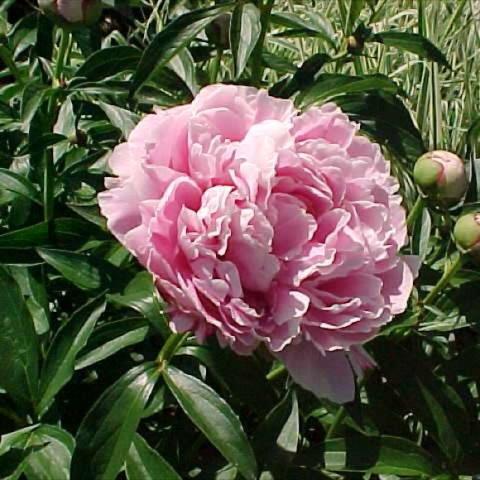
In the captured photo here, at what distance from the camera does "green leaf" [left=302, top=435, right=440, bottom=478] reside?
1.05 m

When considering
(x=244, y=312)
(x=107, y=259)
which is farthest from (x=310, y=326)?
(x=107, y=259)

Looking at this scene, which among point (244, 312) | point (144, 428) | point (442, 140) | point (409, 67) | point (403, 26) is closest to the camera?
point (244, 312)

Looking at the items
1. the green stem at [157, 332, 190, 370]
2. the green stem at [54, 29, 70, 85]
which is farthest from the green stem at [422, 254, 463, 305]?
the green stem at [54, 29, 70, 85]

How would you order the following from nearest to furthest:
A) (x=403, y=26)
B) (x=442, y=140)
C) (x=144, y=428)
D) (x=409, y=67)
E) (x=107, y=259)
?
(x=107, y=259), (x=144, y=428), (x=442, y=140), (x=409, y=67), (x=403, y=26)

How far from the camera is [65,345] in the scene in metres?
1.01

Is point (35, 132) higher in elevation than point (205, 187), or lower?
lower

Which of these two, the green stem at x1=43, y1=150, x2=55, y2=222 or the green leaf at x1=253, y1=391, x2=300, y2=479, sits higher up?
the green stem at x1=43, y1=150, x2=55, y2=222

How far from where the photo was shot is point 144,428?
1.22m

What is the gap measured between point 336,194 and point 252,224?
0.09 m

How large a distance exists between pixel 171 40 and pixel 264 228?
376 millimetres

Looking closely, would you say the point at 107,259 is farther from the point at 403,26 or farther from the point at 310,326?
the point at 403,26

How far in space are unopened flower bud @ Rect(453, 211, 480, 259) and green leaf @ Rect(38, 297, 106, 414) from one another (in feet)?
1.15

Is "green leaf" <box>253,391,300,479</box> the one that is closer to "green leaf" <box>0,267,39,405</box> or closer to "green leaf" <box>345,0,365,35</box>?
"green leaf" <box>0,267,39,405</box>

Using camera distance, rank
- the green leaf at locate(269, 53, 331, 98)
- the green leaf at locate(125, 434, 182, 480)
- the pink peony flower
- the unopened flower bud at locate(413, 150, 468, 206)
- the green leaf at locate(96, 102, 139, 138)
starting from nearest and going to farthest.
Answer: the pink peony flower < the green leaf at locate(125, 434, 182, 480) < the unopened flower bud at locate(413, 150, 468, 206) < the green leaf at locate(96, 102, 139, 138) < the green leaf at locate(269, 53, 331, 98)
